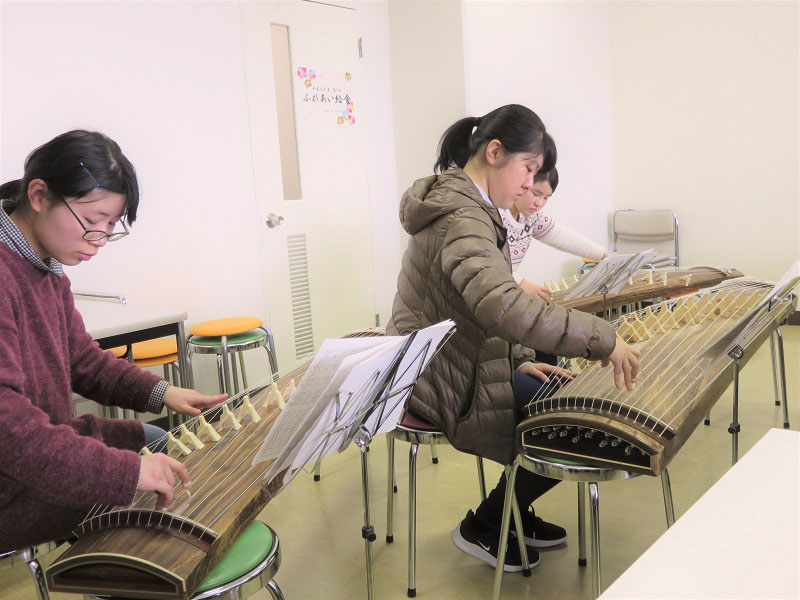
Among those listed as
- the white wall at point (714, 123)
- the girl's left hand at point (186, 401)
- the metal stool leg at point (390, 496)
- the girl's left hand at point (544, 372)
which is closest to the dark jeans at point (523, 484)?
the girl's left hand at point (544, 372)

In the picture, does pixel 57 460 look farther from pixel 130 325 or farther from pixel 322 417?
pixel 130 325

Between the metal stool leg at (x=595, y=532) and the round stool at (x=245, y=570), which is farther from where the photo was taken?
the metal stool leg at (x=595, y=532)

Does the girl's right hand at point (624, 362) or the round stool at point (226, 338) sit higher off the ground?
the girl's right hand at point (624, 362)

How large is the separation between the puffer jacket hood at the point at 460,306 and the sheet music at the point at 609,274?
676 millimetres

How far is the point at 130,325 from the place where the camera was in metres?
2.55

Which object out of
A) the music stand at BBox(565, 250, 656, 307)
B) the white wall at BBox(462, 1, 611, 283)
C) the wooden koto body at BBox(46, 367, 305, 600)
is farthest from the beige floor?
the white wall at BBox(462, 1, 611, 283)

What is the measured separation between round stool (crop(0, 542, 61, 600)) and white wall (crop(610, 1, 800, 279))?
503 centimetres

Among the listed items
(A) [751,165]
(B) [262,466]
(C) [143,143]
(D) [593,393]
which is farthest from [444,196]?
(A) [751,165]

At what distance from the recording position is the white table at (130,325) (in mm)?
2504

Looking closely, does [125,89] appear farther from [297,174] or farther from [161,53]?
[297,174]

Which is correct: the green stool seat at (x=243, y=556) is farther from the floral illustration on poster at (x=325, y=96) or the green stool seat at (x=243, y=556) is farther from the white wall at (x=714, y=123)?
the white wall at (x=714, y=123)

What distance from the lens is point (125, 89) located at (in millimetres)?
3406

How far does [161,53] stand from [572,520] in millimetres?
2751

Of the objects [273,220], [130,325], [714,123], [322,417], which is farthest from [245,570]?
[714,123]
